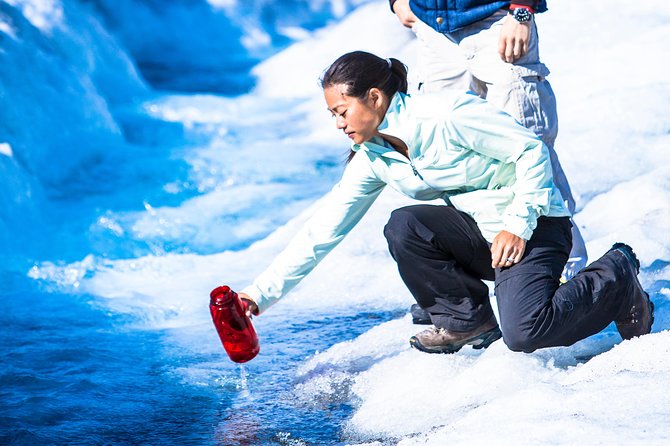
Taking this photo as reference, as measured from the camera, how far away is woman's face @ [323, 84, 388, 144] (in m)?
2.97

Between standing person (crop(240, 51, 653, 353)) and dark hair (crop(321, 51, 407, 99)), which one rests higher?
dark hair (crop(321, 51, 407, 99))

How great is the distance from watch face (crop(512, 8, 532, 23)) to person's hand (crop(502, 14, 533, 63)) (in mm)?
13

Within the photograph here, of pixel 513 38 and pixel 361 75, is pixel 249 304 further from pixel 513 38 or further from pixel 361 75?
pixel 513 38

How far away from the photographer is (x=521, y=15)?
3551mm

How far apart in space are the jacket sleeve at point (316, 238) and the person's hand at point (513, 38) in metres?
0.78

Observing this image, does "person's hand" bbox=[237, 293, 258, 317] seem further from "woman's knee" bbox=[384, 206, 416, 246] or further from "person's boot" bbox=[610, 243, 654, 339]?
"person's boot" bbox=[610, 243, 654, 339]

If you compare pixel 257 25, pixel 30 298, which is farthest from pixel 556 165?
pixel 257 25

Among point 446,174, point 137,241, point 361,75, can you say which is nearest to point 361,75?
point 361,75

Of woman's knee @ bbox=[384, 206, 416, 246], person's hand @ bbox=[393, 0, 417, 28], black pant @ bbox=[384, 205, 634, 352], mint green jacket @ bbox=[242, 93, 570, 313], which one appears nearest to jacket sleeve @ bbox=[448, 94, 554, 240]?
mint green jacket @ bbox=[242, 93, 570, 313]

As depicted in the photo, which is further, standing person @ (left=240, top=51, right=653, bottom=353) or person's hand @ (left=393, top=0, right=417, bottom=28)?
person's hand @ (left=393, top=0, right=417, bottom=28)

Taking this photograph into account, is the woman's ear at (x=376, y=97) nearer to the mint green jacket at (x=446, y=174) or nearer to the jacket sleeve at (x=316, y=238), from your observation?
the mint green jacket at (x=446, y=174)

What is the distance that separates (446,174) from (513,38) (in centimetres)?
80

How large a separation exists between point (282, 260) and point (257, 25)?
14.7 meters

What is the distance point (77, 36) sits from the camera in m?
9.97
